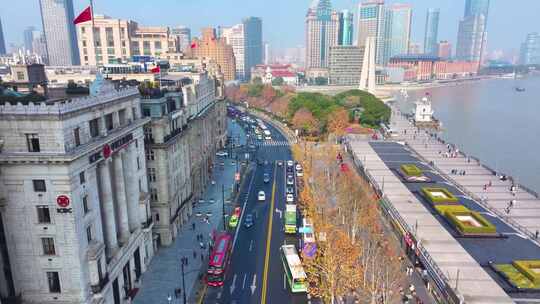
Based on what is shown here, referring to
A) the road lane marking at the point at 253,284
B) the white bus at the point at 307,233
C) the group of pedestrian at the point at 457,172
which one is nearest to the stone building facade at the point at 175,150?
the road lane marking at the point at 253,284

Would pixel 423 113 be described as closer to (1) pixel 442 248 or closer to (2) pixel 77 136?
(1) pixel 442 248

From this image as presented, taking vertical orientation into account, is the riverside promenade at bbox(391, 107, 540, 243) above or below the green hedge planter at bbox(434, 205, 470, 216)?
below

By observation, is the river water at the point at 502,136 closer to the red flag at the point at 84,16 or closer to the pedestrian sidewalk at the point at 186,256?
the pedestrian sidewalk at the point at 186,256

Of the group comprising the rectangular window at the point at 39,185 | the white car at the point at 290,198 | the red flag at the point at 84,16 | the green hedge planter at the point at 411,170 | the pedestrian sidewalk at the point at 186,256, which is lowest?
the pedestrian sidewalk at the point at 186,256

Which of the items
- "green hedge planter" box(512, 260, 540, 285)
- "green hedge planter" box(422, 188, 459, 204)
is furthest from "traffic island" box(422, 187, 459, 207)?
"green hedge planter" box(512, 260, 540, 285)

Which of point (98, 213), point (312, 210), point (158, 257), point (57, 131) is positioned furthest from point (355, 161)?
point (57, 131)

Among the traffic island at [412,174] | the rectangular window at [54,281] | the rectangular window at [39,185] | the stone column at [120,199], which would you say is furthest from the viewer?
the traffic island at [412,174]

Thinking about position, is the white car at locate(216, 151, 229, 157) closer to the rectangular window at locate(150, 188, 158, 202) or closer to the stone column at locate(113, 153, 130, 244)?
the rectangular window at locate(150, 188, 158, 202)
